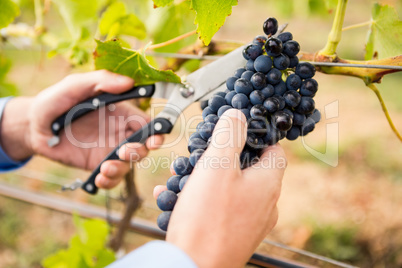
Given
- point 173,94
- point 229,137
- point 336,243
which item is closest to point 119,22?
point 173,94

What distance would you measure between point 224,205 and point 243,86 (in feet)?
0.63

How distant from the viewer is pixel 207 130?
0.56 metres

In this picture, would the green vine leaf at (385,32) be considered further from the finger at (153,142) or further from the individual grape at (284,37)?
the finger at (153,142)

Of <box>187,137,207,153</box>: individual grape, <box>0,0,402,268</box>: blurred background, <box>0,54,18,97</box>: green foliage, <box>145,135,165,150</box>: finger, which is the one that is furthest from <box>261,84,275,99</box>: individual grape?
<box>0,54,18,97</box>: green foliage

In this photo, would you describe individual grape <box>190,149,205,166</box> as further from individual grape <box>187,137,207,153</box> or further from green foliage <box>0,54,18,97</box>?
green foliage <box>0,54,18,97</box>

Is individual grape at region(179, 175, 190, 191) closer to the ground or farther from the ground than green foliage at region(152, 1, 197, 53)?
closer to the ground

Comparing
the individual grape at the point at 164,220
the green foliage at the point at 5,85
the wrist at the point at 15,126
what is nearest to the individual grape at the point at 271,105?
the individual grape at the point at 164,220

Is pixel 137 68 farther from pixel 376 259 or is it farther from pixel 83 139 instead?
pixel 376 259

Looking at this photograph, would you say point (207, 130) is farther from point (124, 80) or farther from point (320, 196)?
point (320, 196)

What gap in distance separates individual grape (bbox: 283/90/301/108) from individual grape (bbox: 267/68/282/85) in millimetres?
26

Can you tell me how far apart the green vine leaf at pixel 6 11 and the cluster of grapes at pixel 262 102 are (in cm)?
56

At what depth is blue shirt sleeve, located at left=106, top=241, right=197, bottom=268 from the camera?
0.46 meters

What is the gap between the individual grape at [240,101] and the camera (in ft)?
1.88

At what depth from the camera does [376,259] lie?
1.46 m
